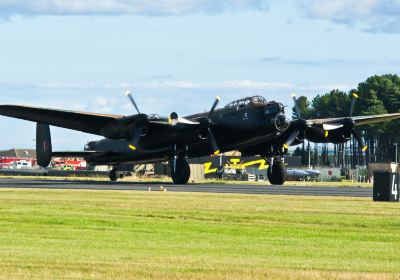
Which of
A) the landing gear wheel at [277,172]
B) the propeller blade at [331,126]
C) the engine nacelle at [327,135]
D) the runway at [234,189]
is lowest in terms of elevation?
the runway at [234,189]

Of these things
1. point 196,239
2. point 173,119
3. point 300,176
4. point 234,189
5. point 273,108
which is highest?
point 273,108

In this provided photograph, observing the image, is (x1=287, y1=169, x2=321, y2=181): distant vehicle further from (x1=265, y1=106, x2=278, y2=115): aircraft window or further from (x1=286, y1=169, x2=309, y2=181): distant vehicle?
(x1=265, y1=106, x2=278, y2=115): aircraft window

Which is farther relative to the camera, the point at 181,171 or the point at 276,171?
the point at 276,171

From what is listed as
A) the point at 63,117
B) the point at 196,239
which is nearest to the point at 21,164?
the point at 63,117

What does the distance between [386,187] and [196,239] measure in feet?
69.4

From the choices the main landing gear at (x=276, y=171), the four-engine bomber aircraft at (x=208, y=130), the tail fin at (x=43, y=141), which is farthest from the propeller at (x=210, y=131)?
the tail fin at (x=43, y=141)

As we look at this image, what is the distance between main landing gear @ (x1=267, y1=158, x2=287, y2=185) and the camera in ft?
236

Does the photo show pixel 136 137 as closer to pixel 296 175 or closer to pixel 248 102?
pixel 248 102

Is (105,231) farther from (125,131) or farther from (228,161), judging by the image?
(228,161)

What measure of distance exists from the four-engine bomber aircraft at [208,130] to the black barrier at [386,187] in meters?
19.8

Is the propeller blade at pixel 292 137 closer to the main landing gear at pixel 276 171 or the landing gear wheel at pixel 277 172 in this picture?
the main landing gear at pixel 276 171

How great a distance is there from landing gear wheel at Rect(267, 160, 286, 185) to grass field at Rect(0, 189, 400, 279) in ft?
88.9

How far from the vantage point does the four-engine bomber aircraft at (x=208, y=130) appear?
64688 millimetres

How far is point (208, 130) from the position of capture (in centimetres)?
6750
